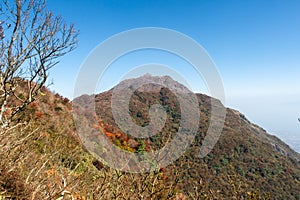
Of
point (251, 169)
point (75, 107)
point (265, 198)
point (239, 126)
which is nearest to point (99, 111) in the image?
point (75, 107)

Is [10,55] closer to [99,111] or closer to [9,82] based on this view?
[9,82]

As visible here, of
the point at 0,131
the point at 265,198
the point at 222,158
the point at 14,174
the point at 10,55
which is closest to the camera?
the point at 265,198

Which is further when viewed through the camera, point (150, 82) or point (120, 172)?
point (150, 82)

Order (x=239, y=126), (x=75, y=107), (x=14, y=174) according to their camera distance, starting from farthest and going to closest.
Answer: (x=239, y=126) → (x=75, y=107) → (x=14, y=174)

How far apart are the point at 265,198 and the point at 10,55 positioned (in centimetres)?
437

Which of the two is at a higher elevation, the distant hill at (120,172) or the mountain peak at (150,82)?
the mountain peak at (150,82)

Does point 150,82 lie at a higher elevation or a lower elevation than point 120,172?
higher

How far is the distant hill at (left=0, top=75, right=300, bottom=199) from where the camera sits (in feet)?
11.1

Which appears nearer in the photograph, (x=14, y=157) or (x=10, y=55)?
(x=14, y=157)

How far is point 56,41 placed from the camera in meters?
4.95

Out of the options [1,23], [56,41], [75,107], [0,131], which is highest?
[75,107]

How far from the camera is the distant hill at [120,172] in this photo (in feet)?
11.1

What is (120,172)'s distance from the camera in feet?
12.4

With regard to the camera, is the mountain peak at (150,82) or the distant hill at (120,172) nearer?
the distant hill at (120,172)
